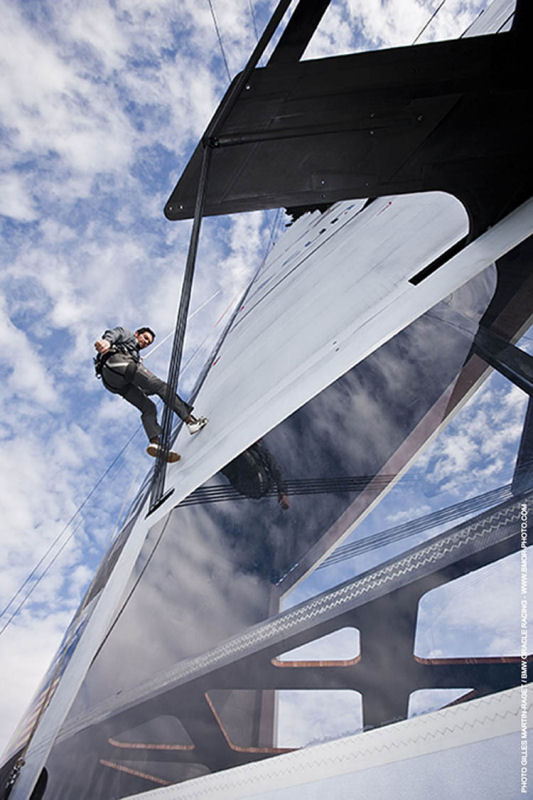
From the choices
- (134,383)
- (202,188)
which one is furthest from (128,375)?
(202,188)

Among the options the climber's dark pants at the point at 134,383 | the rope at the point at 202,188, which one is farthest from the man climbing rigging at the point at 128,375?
the rope at the point at 202,188

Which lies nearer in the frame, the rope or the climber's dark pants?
the rope

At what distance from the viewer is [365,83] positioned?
76.1 inches

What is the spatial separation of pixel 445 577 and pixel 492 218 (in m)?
1.55

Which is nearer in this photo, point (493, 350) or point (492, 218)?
point (493, 350)

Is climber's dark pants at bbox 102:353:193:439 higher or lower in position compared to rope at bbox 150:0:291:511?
higher

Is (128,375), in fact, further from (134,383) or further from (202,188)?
(202,188)

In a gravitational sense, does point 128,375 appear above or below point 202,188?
above

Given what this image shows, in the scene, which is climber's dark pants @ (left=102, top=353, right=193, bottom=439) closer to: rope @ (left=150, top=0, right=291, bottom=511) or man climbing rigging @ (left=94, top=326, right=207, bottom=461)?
man climbing rigging @ (left=94, top=326, right=207, bottom=461)

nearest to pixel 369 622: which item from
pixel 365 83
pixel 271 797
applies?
pixel 271 797

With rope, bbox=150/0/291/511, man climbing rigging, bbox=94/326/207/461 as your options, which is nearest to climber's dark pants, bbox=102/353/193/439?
man climbing rigging, bbox=94/326/207/461

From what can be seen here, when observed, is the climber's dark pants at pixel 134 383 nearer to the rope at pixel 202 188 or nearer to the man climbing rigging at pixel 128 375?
the man climbing rigging at pixel 128 375

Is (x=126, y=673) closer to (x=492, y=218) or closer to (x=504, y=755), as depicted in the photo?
(x=504, y=755)

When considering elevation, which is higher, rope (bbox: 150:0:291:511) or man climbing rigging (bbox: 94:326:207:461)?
man climbing rigging (bbox: 94:326:207:461)
